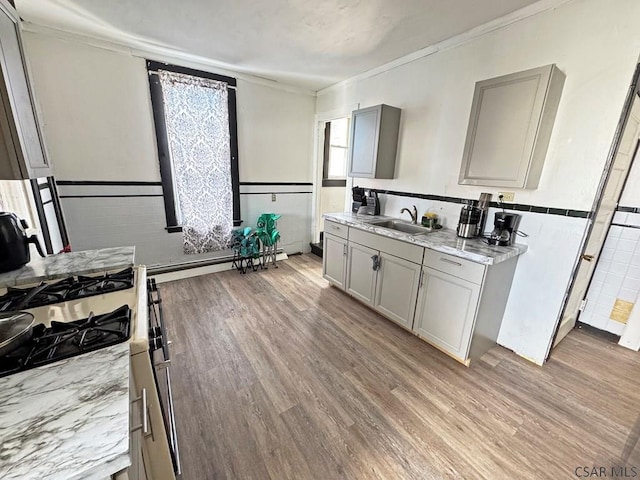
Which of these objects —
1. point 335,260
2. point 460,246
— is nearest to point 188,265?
point 335,260

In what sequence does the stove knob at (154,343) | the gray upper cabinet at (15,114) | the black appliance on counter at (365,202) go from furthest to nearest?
the black appliance on counter at (365,202)
the gray upper cabinet at (15,114)
the stove knob at (154,343)

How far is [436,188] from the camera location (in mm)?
2578

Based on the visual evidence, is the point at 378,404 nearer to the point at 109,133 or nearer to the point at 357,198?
the point at 357,198

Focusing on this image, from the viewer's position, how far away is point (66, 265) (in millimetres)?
1453

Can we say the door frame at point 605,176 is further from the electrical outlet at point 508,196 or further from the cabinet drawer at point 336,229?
the cabinet drawer at point 336,229

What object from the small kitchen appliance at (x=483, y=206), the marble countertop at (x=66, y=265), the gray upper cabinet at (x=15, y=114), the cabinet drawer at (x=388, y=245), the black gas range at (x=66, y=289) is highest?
the gray upper cabinet at (x=15, y=114)

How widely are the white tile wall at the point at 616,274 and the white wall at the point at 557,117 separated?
953 millimetres

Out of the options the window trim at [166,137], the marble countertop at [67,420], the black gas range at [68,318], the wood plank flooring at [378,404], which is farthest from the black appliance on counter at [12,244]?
the window trim at [166,137]

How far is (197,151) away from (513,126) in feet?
10.4

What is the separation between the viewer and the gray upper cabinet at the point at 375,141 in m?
2.71

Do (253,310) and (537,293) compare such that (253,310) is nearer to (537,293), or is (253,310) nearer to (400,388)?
(400,388)

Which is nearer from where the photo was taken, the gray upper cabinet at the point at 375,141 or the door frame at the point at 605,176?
the door frame at the point at 605,176

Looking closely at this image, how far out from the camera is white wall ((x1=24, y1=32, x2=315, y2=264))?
249cm

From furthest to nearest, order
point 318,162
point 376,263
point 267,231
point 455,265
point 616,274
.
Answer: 1. point 318,162
2. point 267,231
3. point 376,263
4. point 616,274
5. point 455,265
